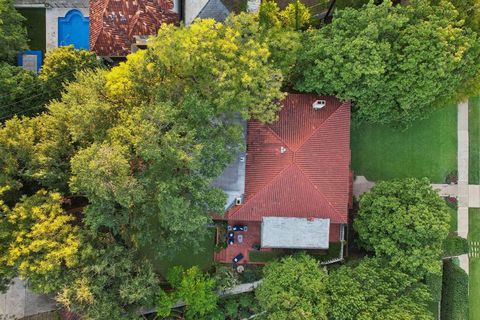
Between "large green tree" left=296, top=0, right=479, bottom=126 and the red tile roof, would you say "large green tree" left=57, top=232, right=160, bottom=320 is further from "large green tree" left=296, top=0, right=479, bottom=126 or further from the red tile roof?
"large green tree" left=296, top=0, right=479, bottom=126

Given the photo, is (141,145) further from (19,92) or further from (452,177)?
(452,177)

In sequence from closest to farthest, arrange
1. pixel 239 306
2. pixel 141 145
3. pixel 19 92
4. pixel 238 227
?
pixel 141 145
pixel 19 92
pixel 239 306
pixel 238 227

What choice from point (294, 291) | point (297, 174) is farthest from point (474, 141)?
point (294, 291)

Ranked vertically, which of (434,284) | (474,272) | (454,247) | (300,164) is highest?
(300,164)

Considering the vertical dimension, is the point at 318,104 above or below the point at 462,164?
above

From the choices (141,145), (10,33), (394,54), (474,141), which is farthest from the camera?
(474,141)

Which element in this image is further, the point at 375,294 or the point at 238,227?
the point at 238,227

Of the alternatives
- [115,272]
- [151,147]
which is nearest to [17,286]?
[115,272]
